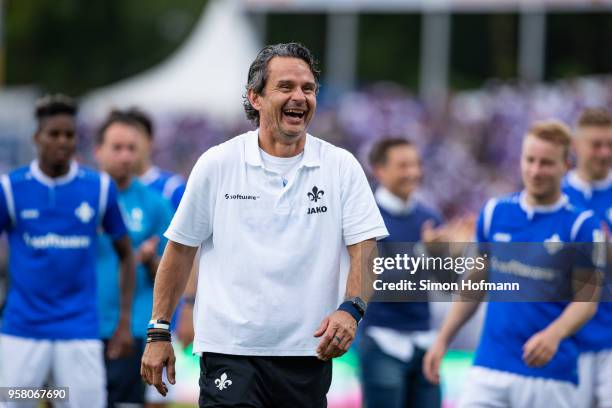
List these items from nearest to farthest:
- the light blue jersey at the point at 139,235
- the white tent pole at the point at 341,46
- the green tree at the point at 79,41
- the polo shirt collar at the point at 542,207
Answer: the polo shirt collar at the point at 542,207 → the light blue jersey at the point at 139,235 → the white tent pole at the point at 341,46 → the green tree at the point at 79,41

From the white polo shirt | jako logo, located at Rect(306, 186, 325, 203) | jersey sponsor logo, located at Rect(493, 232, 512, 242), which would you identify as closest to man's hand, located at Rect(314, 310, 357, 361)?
the white polo shirt

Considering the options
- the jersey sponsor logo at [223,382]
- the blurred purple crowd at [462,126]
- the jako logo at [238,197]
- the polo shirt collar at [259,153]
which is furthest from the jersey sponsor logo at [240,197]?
the blurred purple crowd at [462,126]

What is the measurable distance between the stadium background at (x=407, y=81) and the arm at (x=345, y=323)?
16.0 metres

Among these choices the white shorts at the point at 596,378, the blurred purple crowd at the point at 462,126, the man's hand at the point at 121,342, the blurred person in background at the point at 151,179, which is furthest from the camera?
the blurred purple crowd at the point at 462,126

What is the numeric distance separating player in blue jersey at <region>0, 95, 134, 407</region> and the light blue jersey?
0.86 m

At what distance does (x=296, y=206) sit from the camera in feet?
18.1

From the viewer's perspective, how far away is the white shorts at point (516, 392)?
7086 mm

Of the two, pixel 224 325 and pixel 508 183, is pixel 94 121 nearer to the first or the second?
pixel 508 183

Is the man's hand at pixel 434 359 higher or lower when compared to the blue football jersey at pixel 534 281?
lower

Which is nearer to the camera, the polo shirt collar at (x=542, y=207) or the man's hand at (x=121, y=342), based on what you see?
the polo shirt collar at (x=542, y=207)

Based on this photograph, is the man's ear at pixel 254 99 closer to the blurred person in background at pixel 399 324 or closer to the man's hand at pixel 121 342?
the man's hand at pixel 121 342

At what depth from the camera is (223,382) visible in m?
5.54

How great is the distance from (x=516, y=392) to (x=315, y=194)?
2.20 meters

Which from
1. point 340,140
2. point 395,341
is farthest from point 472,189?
point 395,341
